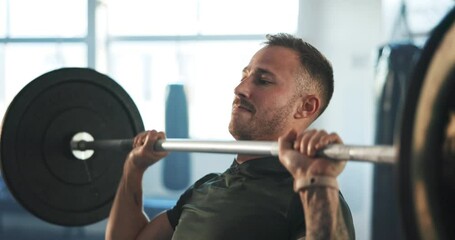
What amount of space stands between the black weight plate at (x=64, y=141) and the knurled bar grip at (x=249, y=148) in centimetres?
7

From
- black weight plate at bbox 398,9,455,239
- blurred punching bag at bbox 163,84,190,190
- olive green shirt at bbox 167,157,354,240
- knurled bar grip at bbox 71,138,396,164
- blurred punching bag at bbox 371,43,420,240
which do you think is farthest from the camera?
blurred punching bag at bbox 163,84,190,190

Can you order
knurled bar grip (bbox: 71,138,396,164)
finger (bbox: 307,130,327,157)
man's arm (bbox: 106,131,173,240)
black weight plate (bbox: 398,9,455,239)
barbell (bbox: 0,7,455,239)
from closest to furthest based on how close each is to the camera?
black weight plate (bbox: 398,9,455,239) < knurled bar grip (bbox: 71,138,396,164) < finger (bbox: 307,130,327,157) < man's arm (bbox: 106,131,173,240) < barbell (bbox: 0,7,455,239)

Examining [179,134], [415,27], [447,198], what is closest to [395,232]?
[415,27]

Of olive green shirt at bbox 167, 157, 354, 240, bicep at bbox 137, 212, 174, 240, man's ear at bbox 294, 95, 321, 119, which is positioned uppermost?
man's ear at bbox 294, 95, 321, 119

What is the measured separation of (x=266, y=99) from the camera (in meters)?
1.66

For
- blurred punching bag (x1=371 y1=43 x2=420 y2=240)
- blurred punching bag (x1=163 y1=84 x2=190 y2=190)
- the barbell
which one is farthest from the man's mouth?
blurred punching bag (x1=163 y1=84 x2=190 y2=190)

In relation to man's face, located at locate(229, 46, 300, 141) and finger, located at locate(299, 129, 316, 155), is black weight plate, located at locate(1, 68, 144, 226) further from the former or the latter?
finger, located at locate(299, 129, 316, 155)

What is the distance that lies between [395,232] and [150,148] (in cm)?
130

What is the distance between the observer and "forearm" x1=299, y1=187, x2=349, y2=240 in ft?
4.03

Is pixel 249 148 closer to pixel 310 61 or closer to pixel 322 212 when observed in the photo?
pixel 322 212

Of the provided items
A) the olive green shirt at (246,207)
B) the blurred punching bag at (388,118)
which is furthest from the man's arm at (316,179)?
the blurred punching bag at (388,118)

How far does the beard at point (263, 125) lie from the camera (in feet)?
5.46

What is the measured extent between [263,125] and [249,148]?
29cm

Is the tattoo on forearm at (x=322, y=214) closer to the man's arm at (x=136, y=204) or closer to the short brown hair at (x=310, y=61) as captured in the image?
the short brown hair at (x=310, y=61)
